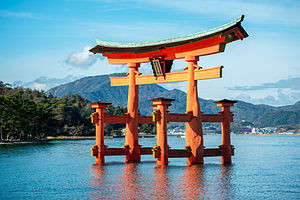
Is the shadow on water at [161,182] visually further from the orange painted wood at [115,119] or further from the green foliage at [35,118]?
the green foliage at [35,118]

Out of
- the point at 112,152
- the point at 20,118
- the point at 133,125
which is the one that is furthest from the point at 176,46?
the point at 20,118

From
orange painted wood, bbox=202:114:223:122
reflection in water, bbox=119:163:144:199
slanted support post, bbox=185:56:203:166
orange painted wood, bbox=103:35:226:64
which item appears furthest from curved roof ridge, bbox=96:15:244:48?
reflection in water, bbox=119:163:144:199

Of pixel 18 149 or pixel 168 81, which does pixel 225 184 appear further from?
pixel 18 149

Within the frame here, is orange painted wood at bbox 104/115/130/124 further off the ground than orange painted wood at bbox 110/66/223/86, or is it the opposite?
orange painted wood at bbox 110/66/223/86

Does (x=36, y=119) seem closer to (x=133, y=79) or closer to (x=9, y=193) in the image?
(x=133, y=79)

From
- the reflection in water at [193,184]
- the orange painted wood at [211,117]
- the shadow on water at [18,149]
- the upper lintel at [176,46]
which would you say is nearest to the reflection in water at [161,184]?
the reflection in water at [193,184]

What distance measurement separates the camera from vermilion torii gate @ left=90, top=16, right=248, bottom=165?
2311 cm

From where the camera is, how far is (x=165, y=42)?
82.0 feet

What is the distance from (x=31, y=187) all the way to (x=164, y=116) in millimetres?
8005

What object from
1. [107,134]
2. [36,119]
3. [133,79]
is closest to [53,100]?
[107,134]

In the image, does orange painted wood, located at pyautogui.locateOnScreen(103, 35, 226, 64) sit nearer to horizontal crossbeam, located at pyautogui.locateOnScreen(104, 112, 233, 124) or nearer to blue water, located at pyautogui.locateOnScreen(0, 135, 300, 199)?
horizontal crossbeam, located at pyautogui.locateOnScreen(104, 112, 233, 124)

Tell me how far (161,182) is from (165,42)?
9115mm

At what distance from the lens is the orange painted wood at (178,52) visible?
22.9 m

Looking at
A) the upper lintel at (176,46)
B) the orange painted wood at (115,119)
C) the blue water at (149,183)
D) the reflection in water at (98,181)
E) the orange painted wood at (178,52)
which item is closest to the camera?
the reflection in water at (98,181)
